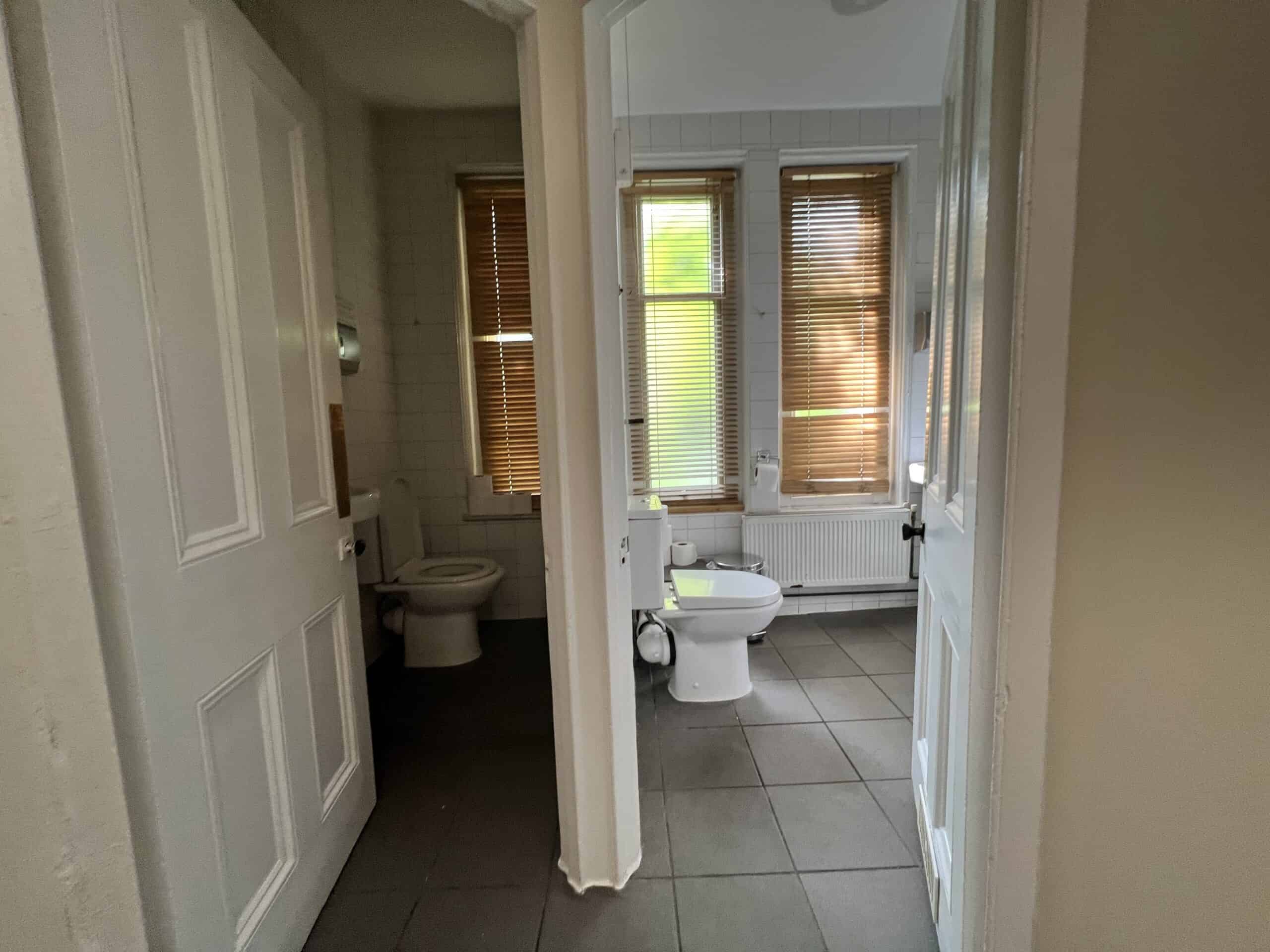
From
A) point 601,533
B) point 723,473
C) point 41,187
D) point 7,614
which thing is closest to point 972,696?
point 601,533

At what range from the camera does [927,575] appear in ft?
4.19

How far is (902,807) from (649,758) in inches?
29.3

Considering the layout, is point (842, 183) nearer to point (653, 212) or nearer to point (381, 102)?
point (653, 212)

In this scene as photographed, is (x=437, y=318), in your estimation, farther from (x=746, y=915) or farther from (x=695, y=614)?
(x=746, y=915)

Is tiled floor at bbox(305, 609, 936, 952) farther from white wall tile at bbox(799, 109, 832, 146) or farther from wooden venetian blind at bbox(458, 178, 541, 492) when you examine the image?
white wall tile at bbox(799, 109, 832, 146)

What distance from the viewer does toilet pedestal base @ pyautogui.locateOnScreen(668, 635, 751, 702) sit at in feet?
6.66

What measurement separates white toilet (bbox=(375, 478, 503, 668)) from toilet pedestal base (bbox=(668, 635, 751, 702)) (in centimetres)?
90

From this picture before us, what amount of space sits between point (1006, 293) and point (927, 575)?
783 millimetres

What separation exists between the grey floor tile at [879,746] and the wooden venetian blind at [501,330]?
1.72m

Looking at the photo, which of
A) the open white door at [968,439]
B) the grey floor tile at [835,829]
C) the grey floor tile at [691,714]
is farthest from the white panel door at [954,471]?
the grey floor tile at [691,714]

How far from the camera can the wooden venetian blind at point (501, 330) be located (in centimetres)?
268

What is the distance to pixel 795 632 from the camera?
2648mm

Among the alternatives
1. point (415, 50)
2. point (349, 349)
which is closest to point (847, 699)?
point (349, 349)

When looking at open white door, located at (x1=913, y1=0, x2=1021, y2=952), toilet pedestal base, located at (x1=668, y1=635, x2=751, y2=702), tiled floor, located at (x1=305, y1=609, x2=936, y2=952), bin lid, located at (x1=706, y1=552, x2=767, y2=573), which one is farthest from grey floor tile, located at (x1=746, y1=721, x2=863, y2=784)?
bin lid, located at (x1=706, y1=552, x2=767, y2=573)
